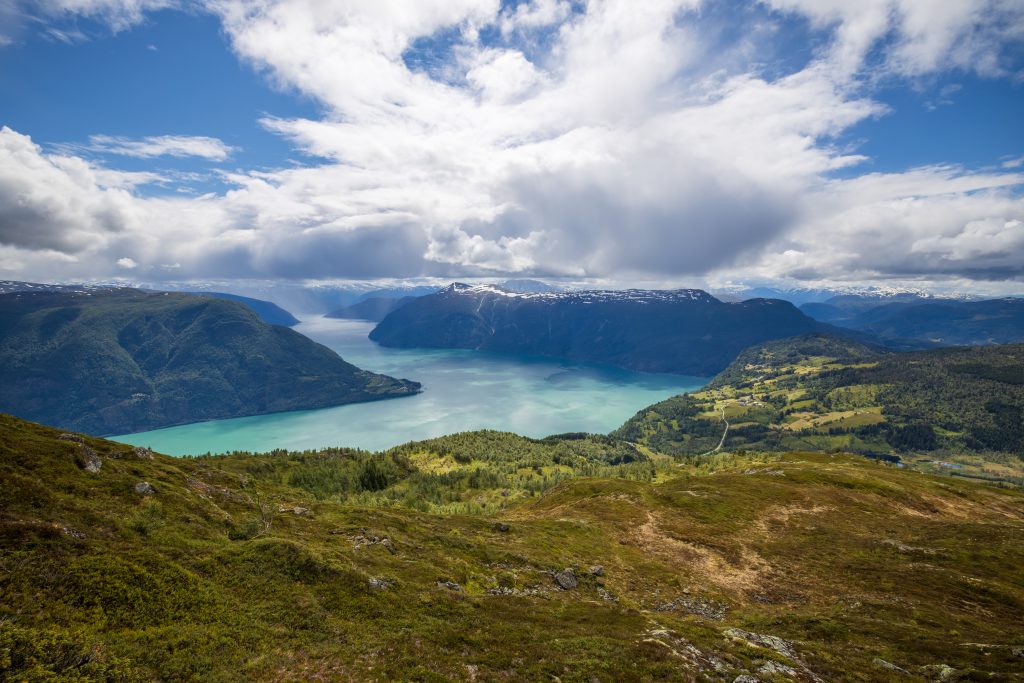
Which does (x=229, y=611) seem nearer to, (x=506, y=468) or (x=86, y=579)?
(x=86, y=579)

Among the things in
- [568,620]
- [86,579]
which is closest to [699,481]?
[568,620]

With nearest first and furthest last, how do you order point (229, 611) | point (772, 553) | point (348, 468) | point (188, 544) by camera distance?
1. point (229, 611)
2. point (188, 544)
3. point (772, 553)
4. point (348, 468)

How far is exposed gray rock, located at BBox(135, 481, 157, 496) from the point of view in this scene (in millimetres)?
31719

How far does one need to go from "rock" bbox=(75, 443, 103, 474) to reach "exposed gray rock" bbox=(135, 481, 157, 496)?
128 inches

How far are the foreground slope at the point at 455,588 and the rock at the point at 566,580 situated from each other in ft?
0.61

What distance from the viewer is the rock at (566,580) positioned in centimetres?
4109

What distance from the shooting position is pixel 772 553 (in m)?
54.8

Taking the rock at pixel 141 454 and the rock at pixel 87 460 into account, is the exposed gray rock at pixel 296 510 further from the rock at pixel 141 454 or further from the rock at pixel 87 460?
the rock at pixel 87 460

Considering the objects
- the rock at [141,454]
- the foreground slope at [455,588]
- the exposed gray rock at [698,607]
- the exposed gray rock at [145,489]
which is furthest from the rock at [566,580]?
the rock at [141,454]

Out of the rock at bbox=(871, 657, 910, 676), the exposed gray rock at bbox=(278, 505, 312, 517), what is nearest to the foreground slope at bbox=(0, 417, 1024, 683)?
the rock at bbox=(871, 657, 910, 676)

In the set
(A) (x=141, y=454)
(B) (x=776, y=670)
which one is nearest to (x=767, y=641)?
(B) (x=776, y=670)

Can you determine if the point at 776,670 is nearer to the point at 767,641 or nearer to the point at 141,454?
the point at 767,641

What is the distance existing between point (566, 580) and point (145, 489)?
37.5 m

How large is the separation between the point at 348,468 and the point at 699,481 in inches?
3705
